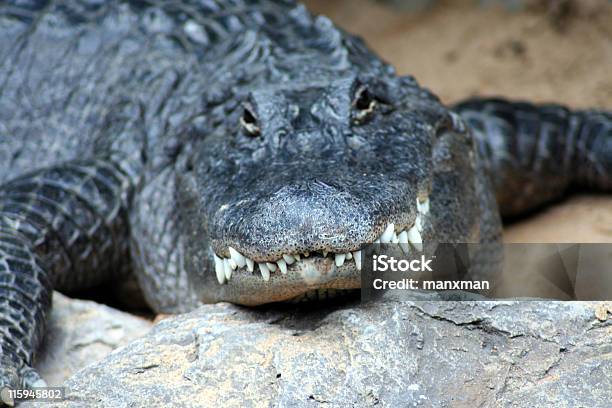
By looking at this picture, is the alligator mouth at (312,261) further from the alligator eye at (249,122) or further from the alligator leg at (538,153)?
the alligator leg at (538,153)

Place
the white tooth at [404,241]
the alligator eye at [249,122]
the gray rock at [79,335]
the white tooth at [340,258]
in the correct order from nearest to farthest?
the white tooth at [340,258] < the white tooth at [404,241] < the alligator eye at [249,122] < the gray rock at [79,335]

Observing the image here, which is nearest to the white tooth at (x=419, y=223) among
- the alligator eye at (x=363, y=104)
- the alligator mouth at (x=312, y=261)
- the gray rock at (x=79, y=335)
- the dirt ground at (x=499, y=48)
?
the alligator mouth at (x=312, y=261)

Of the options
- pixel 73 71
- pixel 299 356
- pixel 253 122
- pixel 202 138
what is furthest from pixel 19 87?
pixel 299 356

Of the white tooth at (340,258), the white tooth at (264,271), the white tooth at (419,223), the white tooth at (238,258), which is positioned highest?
the white tooth at (419,223)

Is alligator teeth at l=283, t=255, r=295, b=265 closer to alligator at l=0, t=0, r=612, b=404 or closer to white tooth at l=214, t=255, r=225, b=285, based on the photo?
alligator at l=0, t=0, r=612, b=404

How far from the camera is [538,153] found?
16.8ft

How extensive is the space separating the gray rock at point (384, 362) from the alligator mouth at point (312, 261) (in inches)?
7.6

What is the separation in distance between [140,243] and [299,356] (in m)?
1.73

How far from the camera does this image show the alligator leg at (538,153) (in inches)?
199

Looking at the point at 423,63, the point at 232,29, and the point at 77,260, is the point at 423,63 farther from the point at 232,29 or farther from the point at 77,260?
the point at 77,260

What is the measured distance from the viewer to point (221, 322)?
9.90ft

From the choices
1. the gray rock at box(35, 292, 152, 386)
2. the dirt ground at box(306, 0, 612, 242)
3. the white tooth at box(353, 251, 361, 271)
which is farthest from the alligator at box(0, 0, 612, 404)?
the dirt ground at box(306, 0, 612, 242)

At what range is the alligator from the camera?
9.44 feet

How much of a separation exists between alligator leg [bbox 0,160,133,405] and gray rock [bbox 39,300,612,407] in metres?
0.80
